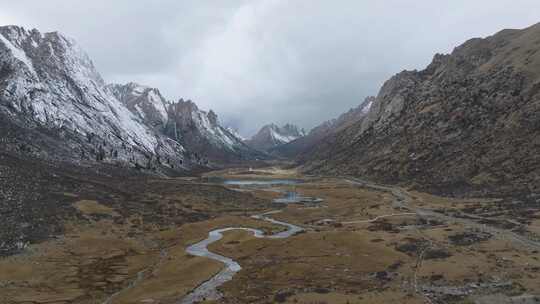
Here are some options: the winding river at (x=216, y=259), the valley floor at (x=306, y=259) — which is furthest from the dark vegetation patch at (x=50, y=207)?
the winding river at (x=216, y=259)

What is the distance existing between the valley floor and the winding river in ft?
5.42

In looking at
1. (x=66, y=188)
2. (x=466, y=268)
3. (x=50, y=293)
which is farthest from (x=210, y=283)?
(x=66, y=188)

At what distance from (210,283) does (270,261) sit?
59.1ft

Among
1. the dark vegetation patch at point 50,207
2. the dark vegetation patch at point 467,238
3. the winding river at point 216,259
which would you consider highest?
the dark vegetation patch at point 50,207

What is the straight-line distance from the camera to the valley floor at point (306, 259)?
69625 mm

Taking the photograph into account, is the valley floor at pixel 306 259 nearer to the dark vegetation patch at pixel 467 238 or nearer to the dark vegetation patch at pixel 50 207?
the dark vegetation patch at pixel 467 238

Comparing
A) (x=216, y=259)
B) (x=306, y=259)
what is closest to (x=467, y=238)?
(x=306, y=259)

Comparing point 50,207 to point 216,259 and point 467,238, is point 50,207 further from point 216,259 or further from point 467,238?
point 467,238

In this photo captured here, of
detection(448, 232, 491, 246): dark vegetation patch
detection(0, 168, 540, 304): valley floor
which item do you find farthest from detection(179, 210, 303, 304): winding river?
detection(448, 232, 491, 246): dark vegetation patch

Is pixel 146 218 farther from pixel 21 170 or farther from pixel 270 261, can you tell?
pixel 270 261

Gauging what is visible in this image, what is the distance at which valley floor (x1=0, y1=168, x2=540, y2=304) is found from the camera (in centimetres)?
6962

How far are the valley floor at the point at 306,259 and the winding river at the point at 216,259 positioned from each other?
165 centimetres

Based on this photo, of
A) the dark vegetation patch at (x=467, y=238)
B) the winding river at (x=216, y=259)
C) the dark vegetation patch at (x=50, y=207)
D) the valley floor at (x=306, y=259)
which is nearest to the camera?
the valley floor at (x=306, y=259)

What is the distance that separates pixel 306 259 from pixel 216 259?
22.3 metres
